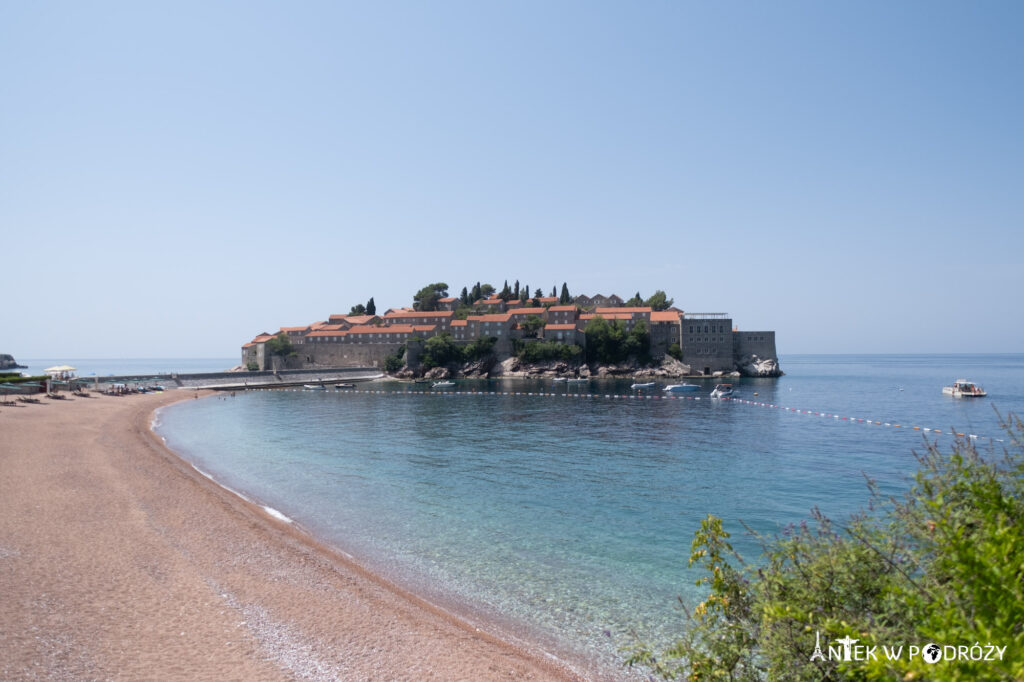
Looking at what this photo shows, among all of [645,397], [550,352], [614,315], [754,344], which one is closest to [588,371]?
[550,352]

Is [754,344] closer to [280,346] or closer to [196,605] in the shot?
[280,346]

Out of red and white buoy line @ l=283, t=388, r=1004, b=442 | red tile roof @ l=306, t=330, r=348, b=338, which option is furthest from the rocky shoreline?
red and white buoy line @ l=283, t=388, r=1004, b=442

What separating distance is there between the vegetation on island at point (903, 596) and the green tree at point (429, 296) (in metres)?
133

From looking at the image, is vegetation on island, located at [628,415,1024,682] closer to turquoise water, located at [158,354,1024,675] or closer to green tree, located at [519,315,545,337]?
turquoise water, located at [158,354,1024,675]

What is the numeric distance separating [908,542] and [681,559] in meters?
9.02

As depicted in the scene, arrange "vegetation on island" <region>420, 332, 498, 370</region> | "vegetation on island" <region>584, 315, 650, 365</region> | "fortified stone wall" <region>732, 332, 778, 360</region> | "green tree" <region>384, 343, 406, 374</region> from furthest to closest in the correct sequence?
"green tree" <region>384, 343, 406, 374</region> < "vegetation on island" <region>420, 332, 498, 370</region> < "vegetation on island" <region>584, 315, 650, 365</region> < "fortified stone wall" <region>732, 332, 778, 360</region>

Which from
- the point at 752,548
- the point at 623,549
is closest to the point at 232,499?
the point at 623,549

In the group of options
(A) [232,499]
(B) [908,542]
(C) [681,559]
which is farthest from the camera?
(A) [232,499]

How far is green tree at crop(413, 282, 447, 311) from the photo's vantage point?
13725 cm

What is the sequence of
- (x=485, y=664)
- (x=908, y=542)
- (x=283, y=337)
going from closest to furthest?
(x=908, y=542)
(x=485, y=664)
(x=283, y=337)

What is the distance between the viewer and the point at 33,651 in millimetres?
7965

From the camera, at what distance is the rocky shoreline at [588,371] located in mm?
98125

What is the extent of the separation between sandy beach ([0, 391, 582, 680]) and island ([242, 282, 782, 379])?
85.3 m

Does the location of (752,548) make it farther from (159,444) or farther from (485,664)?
(159,444)
